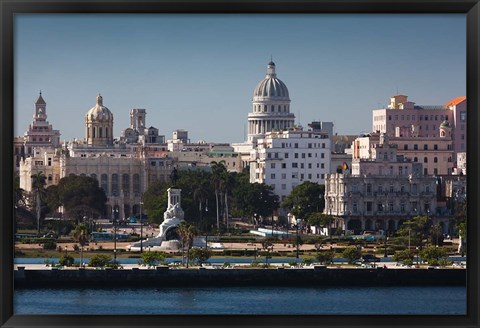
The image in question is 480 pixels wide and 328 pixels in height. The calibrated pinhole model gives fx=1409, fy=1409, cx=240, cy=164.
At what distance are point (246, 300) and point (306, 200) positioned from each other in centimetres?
4285

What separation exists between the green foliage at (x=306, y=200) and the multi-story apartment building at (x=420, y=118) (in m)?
26.0

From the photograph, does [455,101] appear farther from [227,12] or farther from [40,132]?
[227,12]

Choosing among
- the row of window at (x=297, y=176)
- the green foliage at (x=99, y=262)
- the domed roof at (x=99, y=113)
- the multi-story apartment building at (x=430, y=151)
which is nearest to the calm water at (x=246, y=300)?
the green foliage at (x=99, y=262)

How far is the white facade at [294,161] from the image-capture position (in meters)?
95.9

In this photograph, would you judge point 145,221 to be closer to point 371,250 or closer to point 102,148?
point 102,148

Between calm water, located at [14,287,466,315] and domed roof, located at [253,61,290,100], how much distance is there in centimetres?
9446

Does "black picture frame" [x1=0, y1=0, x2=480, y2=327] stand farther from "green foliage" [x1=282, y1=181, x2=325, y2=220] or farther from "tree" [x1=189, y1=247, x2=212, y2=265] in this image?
"green foliage" [x1=282, y1=181, x2=325, y2=220]

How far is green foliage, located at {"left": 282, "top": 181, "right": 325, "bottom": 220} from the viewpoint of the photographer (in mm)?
81562

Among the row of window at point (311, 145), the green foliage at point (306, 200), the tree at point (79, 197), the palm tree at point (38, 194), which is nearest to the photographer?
the palm tree at point (38, 194)

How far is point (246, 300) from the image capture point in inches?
1556

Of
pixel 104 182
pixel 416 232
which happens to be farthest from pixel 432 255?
pixel 104 182

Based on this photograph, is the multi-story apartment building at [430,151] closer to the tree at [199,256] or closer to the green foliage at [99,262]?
the tree at [199,256]

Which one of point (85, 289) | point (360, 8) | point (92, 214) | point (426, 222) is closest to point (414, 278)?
point (85, 289)

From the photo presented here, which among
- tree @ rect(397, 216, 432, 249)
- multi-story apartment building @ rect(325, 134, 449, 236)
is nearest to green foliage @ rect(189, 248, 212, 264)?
tree @ rect(397, 216, 432, 249)
